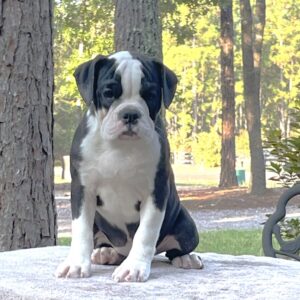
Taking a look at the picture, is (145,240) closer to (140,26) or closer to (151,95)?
(151,95)

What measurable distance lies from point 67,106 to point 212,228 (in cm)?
1827

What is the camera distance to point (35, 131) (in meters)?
3.94

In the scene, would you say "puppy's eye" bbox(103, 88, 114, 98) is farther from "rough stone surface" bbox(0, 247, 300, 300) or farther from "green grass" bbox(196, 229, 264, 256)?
"green grass" bbox(196, 229, 264, 256)

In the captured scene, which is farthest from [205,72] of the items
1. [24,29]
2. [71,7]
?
[24,29]

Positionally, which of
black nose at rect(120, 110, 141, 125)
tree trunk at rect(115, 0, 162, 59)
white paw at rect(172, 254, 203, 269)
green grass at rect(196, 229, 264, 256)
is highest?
tree trunk at rect(115, 0, 162, 59)

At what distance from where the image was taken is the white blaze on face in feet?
7.20

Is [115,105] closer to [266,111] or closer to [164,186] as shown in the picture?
[164,186]

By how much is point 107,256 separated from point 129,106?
2.19ft

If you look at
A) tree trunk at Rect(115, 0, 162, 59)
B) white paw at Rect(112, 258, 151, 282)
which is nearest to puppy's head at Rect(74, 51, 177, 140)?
white paw at Rect(112, 258, 151, 282)

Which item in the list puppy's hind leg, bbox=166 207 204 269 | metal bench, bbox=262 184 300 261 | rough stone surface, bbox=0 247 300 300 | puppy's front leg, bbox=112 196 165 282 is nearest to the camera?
rough stone surface, bbox=0 247 300 300

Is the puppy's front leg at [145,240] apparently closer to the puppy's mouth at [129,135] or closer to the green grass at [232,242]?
the puppy's mouth at [129,135]

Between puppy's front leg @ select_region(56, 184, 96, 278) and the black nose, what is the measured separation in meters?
0.32

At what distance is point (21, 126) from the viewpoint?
3900 millimetres

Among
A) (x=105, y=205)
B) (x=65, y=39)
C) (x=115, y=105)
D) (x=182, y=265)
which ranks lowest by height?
(x=182, y=265)
